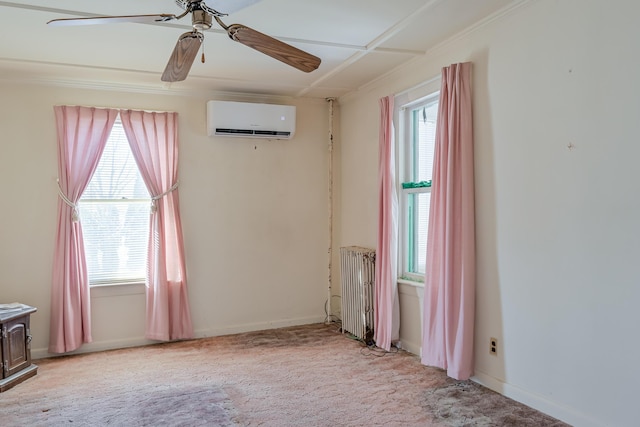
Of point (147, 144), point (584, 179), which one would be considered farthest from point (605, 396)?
point (147, 144)

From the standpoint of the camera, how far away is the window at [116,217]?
4.47m

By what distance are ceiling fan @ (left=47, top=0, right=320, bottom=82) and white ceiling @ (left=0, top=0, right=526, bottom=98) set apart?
200 mm

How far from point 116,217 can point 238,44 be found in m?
2.13

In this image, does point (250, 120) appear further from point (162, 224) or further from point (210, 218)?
point (162, 224)

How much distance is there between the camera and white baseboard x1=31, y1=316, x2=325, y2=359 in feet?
14.0

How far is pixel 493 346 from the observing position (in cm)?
324

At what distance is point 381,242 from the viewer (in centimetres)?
428

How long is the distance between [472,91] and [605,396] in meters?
2.07

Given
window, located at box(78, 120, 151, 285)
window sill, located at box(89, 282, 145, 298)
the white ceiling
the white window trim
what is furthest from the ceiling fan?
window sill, located at box(89, 282, 145, 298)

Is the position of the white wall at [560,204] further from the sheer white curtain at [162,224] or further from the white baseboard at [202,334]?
the sheer white curtain at [162,224]

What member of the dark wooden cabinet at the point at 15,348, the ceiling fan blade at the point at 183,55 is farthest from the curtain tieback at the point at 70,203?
the ceiling fan blade at the point at 183,55

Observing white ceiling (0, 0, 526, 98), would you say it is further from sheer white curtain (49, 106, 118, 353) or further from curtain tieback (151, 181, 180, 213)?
curtain tieback (151, 181, 180, 213)

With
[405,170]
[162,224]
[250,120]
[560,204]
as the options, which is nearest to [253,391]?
[162,224]

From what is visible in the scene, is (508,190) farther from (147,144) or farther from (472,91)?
(147,144)
